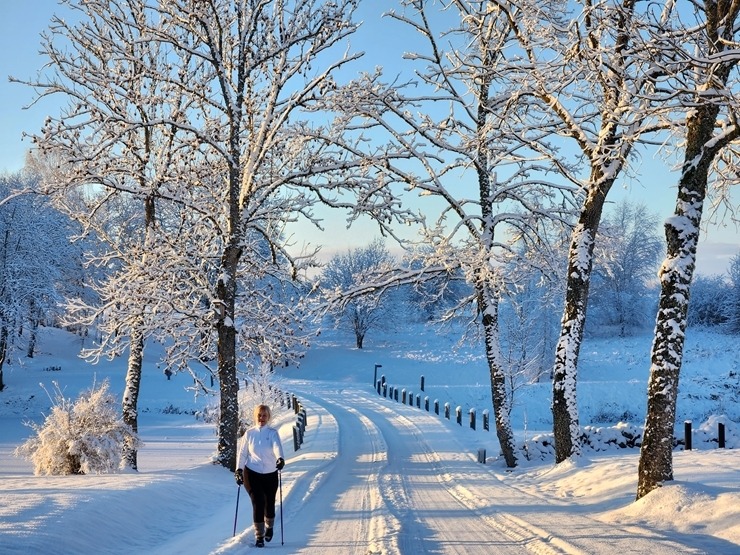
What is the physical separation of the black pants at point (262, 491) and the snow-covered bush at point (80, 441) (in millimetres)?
7325

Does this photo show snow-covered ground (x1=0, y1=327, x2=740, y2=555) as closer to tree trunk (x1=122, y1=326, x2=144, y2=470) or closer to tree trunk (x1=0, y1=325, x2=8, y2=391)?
tree trunk (x1=122, y1=326, x2=144, y2=470)

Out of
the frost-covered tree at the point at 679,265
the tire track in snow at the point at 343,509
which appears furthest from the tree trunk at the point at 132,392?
the frost-covered tree at the point at 679,265

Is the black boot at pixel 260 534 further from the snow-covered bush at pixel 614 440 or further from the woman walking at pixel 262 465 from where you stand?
the snow-covered bush at pixel 614 440

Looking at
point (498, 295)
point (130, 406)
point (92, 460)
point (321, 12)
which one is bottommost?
point (92, 460)

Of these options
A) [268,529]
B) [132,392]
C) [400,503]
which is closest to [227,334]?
[132,392]

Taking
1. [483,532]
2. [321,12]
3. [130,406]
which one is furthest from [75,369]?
[483,532]

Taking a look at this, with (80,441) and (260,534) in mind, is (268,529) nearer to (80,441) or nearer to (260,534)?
(260,534)

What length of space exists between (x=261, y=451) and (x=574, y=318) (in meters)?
6.51

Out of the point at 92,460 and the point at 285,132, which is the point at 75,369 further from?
the point at 285,132

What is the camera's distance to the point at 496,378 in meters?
13.7

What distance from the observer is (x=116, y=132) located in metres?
12.0

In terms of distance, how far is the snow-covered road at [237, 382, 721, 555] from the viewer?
6.37m

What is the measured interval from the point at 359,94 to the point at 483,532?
917cm

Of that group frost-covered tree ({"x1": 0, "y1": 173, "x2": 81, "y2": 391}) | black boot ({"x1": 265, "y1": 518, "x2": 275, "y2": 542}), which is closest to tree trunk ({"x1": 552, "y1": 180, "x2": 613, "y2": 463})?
black boot ({"x1": 265, "y1": 518, "x2": 275, "y2": 542})
